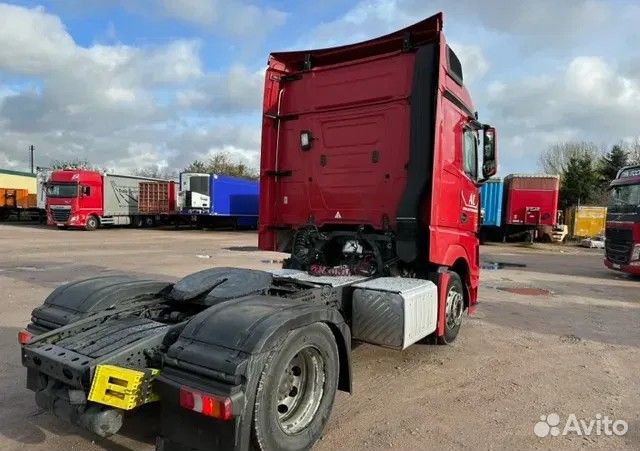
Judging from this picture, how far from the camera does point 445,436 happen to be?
3500 mm

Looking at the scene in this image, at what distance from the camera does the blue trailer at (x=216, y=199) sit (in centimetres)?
3159

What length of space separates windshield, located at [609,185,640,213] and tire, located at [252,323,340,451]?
1270cm

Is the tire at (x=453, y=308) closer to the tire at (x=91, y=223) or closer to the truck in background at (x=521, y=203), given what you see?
the truck in background at (x=521, y=203)

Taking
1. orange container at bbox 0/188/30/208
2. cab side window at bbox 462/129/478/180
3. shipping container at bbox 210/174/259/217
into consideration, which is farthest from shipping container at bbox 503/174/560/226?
orange container at bbox 0/188/30/208

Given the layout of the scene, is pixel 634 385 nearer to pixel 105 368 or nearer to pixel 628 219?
pixel 105 368

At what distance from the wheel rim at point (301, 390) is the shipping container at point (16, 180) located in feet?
168

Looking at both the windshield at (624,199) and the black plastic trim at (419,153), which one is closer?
the black plastic trim at (419,153)

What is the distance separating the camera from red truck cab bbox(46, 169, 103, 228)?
95.0ft

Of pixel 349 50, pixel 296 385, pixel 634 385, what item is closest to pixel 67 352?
pixel 296 385

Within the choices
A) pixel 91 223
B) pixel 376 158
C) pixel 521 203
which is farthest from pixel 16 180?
pixel 376 158

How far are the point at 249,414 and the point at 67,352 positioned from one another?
1266mm

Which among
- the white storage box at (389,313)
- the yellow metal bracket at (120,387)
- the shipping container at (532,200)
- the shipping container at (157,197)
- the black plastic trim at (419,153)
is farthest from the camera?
the shipping container at (157,197)

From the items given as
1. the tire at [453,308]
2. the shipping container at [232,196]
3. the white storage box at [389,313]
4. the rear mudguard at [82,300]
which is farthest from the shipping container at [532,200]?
the rear mudguard at [82,300]

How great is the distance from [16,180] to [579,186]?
53423 mm
